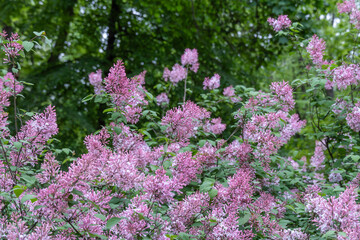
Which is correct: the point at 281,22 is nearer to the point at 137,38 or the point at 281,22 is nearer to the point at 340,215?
the point at 340,215

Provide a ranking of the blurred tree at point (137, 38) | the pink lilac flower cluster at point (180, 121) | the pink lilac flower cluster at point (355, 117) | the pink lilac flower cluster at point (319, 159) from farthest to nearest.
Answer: the blurred tree at point (137, 38)
the pink lilac flower cluster at point (319, 159)
the pink lilac flower cluster at point (355, 117)
the pink lilac flower cluster at point (180, 121)

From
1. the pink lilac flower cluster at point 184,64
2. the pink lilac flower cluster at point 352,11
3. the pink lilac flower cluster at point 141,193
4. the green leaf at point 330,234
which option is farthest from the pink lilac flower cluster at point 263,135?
the pink lilac flower cluster at point 352,11

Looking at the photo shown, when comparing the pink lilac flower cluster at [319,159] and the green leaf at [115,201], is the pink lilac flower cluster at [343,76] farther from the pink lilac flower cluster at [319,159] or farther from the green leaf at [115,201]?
the green leaf at [115,201]

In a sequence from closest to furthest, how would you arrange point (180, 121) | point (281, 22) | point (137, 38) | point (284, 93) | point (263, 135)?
point (180, 121)
point (263, 135)
point (284, 93)
point (281, 22)
point (137, 38)

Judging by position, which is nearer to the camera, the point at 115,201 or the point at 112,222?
the point at 112,222

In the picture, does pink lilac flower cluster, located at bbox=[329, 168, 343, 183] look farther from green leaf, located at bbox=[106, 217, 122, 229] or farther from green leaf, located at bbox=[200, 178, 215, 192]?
green leaf, located at bbox=[106, 217, 122, 229]

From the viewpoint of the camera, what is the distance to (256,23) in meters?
8.19

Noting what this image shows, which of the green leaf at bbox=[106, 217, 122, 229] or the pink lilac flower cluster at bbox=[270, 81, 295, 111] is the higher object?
the pink lilac flower cluster at bbox=[270, 81, 295, 111]

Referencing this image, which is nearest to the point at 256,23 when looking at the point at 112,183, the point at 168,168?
the point at 168,168

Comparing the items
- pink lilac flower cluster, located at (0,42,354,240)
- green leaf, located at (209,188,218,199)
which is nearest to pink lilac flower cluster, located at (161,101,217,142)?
pink lilac flower cluster, located at (0,42,354,240)

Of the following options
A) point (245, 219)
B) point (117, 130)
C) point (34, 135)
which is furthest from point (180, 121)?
point (34, 135)

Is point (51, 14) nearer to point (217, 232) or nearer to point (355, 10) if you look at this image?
point (355, 10)

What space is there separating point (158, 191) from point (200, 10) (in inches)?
270

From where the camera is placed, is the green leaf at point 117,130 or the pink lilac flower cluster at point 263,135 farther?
the pink lilac flower cluster at point 263,135
